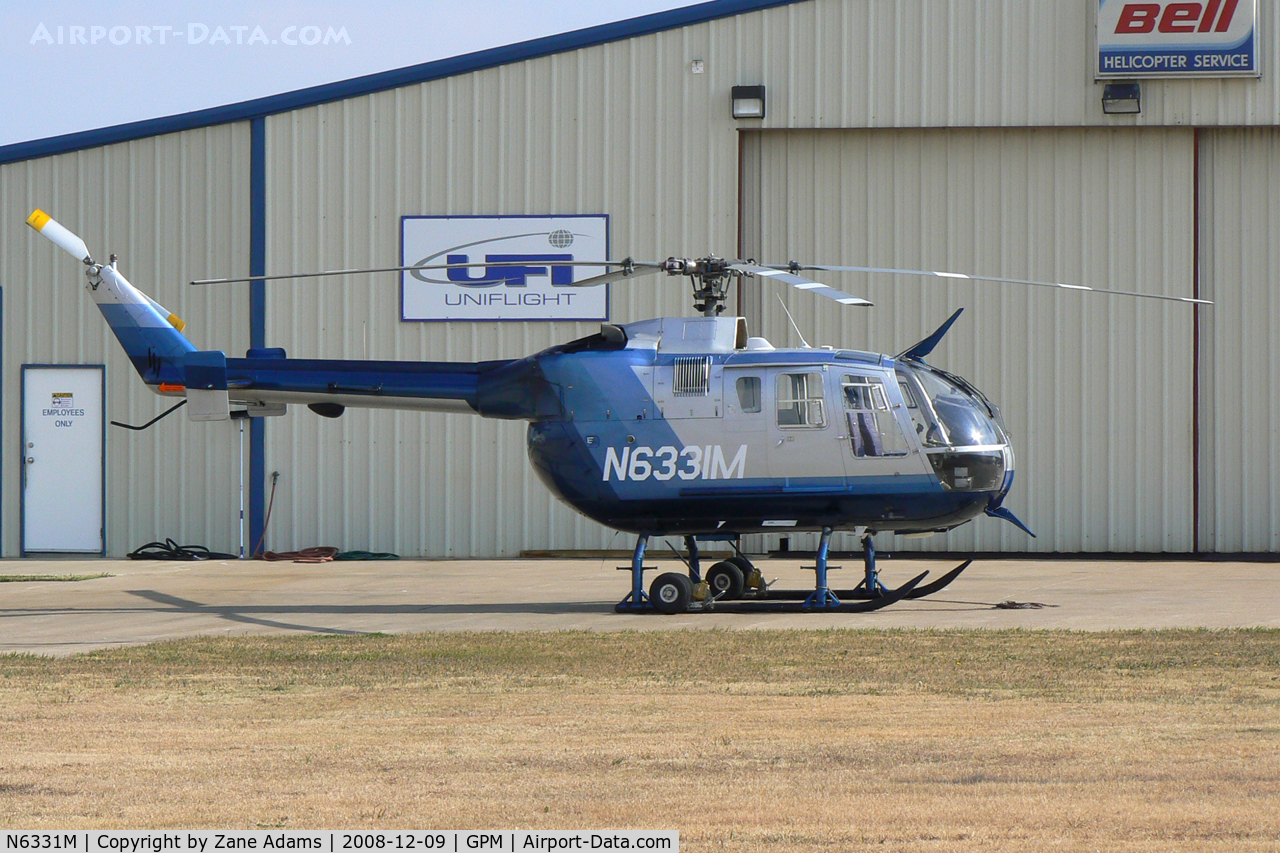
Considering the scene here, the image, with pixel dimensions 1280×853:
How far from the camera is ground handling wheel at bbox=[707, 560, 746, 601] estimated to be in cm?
1314

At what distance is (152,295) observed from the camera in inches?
790

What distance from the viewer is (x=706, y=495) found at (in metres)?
12.4

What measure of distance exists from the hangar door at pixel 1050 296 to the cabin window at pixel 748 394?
7656 mm

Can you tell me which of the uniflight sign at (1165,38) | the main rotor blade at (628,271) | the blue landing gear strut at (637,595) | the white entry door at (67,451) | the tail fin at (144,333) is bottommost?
the blue landing gear strut at (637,595)

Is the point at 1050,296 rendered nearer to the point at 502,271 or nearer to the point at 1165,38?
the point at 1165,38

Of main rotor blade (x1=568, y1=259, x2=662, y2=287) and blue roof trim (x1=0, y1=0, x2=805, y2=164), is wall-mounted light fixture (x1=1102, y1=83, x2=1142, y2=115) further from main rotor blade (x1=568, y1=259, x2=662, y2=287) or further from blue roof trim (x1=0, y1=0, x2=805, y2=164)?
main rotor blade (x1=568, y1=259, x2=662, y2=287)

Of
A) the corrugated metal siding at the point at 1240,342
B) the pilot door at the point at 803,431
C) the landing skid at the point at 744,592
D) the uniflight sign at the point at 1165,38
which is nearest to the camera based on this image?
the pilot door at the point at 803,431

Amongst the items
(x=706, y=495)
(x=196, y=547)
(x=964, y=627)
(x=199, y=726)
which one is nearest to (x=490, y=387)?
(x=706, y=495)

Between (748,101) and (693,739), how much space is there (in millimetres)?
14019

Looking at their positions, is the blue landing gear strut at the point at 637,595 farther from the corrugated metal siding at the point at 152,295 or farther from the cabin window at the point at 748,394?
the corrugated metal siding at the point at 152,295

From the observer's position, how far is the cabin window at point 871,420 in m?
12.0

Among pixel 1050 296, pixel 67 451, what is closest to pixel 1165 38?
pixel 1050 296

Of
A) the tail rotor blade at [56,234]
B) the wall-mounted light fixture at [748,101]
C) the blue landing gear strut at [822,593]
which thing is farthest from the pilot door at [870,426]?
the wall-mounted light fixture at [748,101]

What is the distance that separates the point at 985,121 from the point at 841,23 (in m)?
2.41
